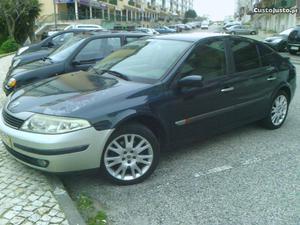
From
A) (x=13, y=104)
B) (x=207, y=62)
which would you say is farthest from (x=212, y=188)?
(x=13, y=104)

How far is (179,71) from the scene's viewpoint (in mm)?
4355

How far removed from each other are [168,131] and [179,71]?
72cm

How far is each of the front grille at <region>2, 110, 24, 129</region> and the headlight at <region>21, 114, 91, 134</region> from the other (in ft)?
0.65

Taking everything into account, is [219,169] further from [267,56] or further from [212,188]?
[267,56]

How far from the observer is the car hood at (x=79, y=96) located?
3689 millimetres

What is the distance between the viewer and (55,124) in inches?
140

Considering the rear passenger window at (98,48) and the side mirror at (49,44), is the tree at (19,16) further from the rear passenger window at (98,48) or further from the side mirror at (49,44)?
Answer: the rear passenger window at (98,48)

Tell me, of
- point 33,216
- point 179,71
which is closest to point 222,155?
point 179,71

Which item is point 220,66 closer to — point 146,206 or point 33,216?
point 146,206

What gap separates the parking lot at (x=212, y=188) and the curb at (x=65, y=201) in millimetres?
183

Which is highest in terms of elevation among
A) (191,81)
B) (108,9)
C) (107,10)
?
(108,9)

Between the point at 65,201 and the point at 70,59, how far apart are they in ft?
13.6

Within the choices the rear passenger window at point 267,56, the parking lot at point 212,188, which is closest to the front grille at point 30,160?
the parking lot at point 212,188

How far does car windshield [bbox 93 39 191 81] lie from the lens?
175 inches
